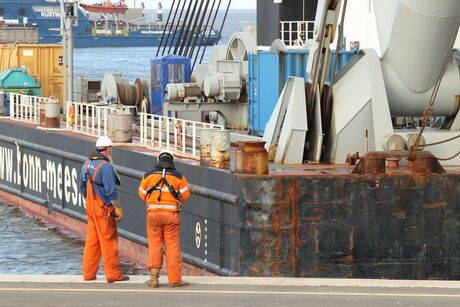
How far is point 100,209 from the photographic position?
462 inches

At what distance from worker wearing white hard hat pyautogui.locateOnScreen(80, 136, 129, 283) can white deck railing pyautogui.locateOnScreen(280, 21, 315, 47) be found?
13.8 metres

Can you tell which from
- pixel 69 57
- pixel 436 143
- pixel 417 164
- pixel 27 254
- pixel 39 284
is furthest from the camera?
pixel 69 57

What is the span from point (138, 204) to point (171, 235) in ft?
19.5

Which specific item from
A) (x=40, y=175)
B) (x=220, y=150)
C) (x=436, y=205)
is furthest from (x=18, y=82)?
(x=436, y=205)

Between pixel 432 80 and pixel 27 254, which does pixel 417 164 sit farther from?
pixel 27 254

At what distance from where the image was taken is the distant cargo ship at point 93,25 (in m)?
152

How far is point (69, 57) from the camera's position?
25266mm

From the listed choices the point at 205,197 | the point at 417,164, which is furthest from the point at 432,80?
the point at 205,197

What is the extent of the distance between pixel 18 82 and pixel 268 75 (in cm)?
1071

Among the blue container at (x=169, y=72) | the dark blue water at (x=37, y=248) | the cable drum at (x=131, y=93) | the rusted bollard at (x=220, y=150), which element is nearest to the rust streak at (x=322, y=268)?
the rusted bollard at (x=220, y=150)

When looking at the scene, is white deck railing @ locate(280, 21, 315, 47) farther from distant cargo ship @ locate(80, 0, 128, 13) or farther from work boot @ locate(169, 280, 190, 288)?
distant cargo ship @ locate(80, 0, 128, 13)

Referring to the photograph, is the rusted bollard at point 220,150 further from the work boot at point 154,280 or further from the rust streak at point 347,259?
the work boot at point 154,280

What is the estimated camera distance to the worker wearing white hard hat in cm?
1166

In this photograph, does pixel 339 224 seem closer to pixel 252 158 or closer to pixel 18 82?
pixel 252 158
